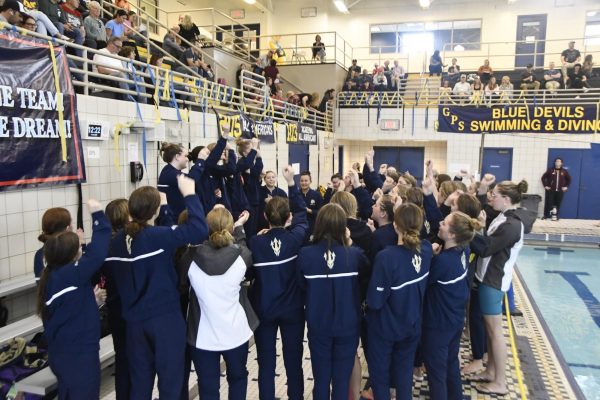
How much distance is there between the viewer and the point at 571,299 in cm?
648

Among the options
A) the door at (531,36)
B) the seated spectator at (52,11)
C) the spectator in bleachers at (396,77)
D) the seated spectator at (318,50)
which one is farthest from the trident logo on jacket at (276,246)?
the door at (531,36)

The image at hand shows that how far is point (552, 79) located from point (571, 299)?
31.0ft

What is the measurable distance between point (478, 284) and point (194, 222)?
2.42 m

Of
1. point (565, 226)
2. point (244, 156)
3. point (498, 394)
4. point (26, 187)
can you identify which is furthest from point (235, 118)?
point (565, 226)

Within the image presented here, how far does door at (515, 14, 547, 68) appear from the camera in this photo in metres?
16.4

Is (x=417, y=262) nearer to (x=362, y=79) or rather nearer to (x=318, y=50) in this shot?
(x=362, y=79)

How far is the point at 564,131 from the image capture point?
12359mm

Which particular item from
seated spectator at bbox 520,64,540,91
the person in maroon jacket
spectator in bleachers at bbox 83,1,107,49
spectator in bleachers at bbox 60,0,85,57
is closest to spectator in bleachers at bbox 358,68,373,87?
seated spectator at bbox 520,64,540,91

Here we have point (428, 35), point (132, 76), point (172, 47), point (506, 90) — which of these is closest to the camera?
point (132, 76)

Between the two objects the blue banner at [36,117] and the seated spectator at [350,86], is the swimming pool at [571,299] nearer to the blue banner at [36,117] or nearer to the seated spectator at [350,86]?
the blue banner at [36,117]

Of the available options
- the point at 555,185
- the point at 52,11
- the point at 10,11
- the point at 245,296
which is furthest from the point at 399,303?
the point at 555,185

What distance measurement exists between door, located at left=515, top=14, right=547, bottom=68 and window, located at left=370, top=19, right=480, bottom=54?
1473 mm

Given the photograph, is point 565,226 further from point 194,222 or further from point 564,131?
point 194,222

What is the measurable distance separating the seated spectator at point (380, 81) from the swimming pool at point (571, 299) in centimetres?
727
